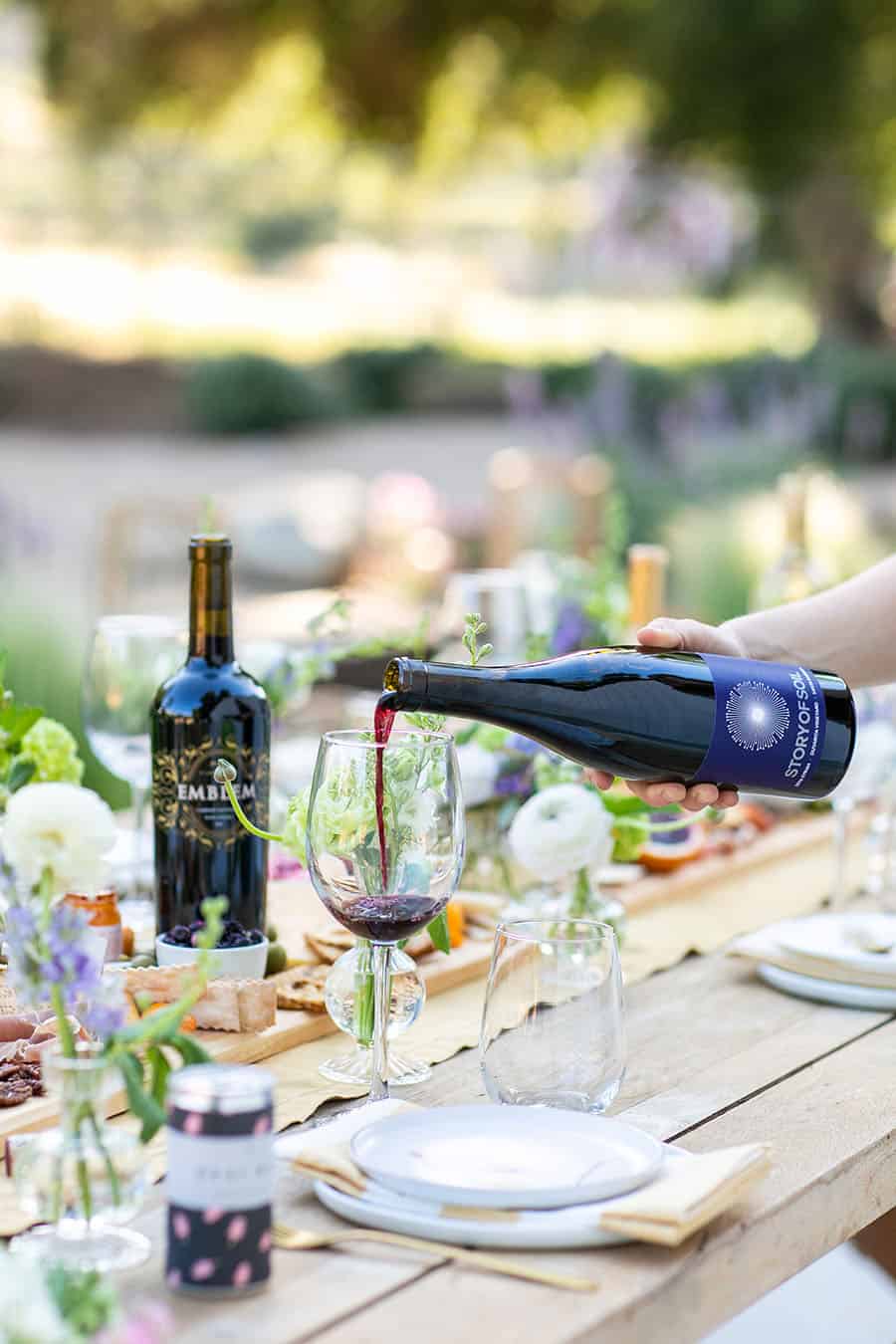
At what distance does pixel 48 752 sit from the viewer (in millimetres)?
1489

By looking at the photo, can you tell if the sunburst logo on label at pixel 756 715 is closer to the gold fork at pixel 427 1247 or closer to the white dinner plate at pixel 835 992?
the white dinner plate at pixel 835 992

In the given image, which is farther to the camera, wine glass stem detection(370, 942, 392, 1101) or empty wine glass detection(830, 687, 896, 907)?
empty wine glass detection(830, 687, 896, 907)

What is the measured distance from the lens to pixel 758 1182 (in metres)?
1.07

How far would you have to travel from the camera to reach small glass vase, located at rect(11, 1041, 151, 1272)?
0.90 m

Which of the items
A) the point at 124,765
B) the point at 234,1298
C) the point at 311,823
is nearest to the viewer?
the point at 234,1298

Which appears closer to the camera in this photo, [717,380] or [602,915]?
[602,915]

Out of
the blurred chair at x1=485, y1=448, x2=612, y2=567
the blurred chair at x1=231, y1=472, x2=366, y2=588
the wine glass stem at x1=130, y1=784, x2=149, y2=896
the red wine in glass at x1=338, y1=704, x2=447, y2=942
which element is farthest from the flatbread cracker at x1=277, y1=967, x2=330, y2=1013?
the blurred chair at x1=231, y1=472, x2=366, y2=588

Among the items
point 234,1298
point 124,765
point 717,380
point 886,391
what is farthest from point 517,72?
point 234,1298

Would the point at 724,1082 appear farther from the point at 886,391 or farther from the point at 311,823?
the point at 886,391

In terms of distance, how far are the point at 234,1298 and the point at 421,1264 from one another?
0.34ft

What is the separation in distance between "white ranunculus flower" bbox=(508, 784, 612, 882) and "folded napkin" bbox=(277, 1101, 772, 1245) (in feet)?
1.80

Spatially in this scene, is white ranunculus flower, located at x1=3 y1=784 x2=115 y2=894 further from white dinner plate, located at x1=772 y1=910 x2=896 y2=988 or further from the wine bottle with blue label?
white dinner plate, located at x1=772 y1=910 x2=896 y2=988

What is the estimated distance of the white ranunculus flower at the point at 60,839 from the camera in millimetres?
973

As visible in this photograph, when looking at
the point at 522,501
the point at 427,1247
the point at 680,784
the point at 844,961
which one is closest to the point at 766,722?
the point at 680,784
